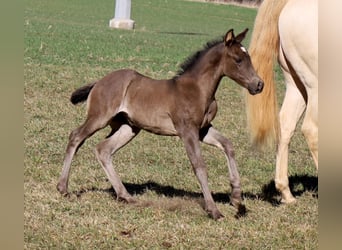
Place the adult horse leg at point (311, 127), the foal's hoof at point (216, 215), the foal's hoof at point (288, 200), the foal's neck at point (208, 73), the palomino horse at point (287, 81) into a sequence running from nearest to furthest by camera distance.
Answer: the foal's hoof at point (216, 215), the foal's neck at point (208, 73), the adult horse leg at point (311, 127), the palomino horse at point (287, 81), the foal's hoof at point (288, 200)

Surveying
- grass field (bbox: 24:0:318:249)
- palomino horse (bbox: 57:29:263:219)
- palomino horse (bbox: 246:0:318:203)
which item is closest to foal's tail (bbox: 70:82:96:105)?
palomino horse (bbox: 57:29:263:219)

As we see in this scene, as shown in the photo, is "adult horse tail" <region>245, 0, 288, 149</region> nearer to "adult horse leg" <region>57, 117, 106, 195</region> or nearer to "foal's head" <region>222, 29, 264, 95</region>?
"foal's head" <region>222, 29, 264, 95</region>

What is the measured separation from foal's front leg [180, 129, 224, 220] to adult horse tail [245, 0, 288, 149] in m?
1.20

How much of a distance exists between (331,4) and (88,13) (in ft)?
105

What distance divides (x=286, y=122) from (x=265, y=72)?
49 cm

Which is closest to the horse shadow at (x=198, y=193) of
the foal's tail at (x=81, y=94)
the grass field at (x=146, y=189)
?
the grass field at (x=146, y=189)

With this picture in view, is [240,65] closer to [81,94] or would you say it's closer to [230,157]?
[230,157]

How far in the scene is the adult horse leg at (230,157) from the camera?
5008 mm

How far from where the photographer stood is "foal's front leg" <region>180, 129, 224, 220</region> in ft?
15.9

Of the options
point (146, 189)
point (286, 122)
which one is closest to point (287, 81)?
point (286, 122)

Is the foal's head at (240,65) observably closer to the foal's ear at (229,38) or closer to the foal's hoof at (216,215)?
the foal's ear at (229,38)

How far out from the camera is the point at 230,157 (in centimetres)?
509

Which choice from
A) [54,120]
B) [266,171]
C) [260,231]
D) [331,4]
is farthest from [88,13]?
[331,4]

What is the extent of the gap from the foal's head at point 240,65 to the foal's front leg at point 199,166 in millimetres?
506
